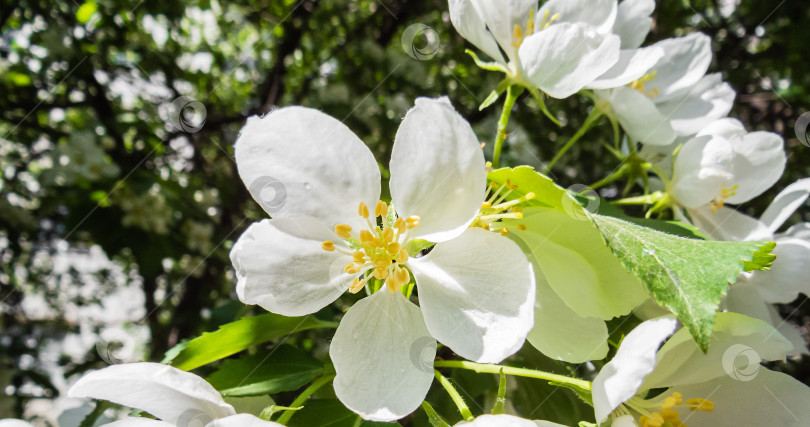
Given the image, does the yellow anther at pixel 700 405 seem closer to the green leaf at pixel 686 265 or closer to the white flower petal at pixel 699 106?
the green leaf at pixel 686 265

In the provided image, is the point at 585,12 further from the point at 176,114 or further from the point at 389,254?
the point at 176,114

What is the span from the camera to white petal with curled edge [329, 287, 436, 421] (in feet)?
1.70

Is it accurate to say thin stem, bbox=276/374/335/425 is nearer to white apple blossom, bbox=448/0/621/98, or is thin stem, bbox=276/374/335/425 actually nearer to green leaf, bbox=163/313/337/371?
green leaf, bbox=163/313/337/371

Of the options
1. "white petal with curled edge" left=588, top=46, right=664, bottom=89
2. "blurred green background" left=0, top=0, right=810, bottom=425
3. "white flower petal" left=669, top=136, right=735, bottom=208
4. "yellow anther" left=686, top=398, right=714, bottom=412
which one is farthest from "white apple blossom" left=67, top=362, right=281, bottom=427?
"blurred green background" left=0, top=0, right=810, bottom=425

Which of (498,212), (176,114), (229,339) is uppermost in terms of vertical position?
(498,212)

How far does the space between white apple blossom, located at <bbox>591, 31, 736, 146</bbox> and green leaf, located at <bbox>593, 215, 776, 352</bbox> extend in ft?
1.11

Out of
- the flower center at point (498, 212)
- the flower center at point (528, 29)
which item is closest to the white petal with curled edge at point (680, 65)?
the flower center at point (528, 29)

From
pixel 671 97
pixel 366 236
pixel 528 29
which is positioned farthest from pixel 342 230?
pixel 671 97

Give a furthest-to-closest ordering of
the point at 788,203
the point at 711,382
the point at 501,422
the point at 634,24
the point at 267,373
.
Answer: the point at 634,24
the point at 788,203
the point at 267,373
the point at 711,382
the point at 501,422

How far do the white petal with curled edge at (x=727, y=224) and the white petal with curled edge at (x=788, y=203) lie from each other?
17 millimetres

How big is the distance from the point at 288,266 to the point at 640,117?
58 cm

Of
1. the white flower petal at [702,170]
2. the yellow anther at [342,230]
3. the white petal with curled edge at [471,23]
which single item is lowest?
the white flower petal at [702,170]

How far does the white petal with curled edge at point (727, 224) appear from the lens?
0.80 m

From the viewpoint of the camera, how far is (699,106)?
0.91 meters
